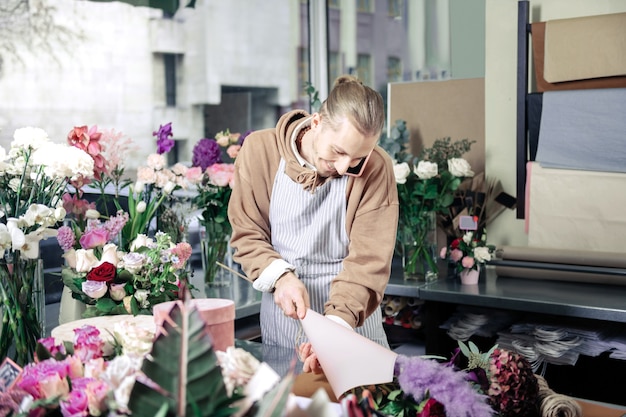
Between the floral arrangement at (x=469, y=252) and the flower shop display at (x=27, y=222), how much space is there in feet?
5.24

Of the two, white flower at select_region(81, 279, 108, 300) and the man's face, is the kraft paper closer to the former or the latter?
the man's face

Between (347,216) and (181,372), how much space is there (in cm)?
124

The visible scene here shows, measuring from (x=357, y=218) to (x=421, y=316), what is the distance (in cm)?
128

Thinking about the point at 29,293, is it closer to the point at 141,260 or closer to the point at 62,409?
the point at 141,260

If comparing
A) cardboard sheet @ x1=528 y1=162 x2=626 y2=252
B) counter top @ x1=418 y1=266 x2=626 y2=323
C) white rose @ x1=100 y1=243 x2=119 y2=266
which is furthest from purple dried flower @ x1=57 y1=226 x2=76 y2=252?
cardboard sheet @ x1=528 y1=162 x2=626 y2=252

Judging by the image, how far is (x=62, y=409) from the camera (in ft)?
3.10

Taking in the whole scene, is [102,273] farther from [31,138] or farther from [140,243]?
[31,138]

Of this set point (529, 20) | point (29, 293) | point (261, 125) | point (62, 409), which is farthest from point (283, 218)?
point (261, 125)

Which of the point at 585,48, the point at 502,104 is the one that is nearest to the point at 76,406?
the point at 585,48

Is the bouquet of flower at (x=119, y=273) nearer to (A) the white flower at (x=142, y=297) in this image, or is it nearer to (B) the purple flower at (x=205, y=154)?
(A) the white flower at (x=142, y=297)

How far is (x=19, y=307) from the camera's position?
161 centimetres

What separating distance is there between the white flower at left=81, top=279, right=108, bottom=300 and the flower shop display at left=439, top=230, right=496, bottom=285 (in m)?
1.54

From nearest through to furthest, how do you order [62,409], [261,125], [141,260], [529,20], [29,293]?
1. [62,409]
2. [29,293]
3. [141,260]
4. [529,20]
5. [261,125]

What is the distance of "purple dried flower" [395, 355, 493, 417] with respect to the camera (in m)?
1.13
